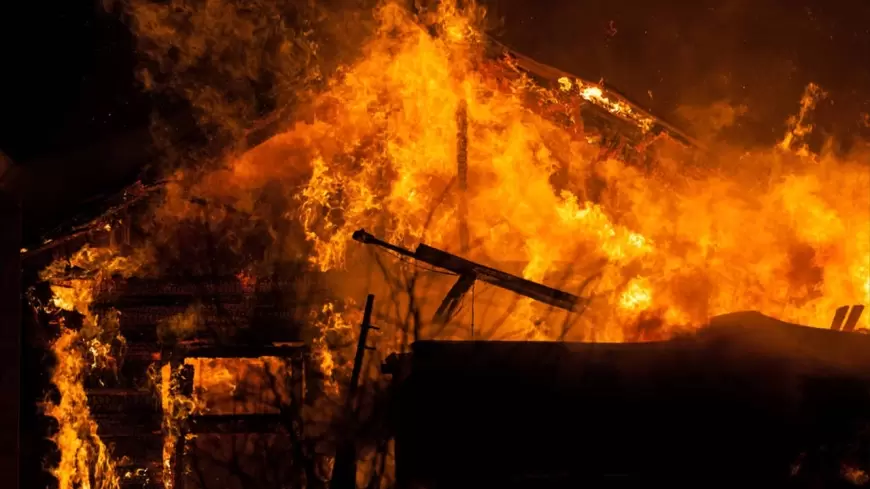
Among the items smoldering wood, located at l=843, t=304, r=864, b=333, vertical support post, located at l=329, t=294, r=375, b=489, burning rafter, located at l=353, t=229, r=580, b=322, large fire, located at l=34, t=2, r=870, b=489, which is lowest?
vertical support post, located at l=329, t=294, r=375, b=489

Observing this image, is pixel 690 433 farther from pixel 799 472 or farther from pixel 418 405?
pixel 418 405

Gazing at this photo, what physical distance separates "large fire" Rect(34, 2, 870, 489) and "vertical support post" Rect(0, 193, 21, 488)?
3.55 feet

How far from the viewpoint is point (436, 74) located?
36.0ft

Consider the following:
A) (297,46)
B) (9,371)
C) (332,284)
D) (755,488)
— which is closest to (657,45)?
(297,46)

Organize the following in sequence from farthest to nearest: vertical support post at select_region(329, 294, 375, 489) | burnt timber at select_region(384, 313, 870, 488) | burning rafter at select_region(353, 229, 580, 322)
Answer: vertical support post at select_region(329, 294, 375, 489)
burning rafter at select_region(353, 229, 580, 322)
burnt timber at select_region(384, 313, 870, 488)

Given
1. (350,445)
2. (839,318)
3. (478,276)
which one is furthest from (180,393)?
(839,318)

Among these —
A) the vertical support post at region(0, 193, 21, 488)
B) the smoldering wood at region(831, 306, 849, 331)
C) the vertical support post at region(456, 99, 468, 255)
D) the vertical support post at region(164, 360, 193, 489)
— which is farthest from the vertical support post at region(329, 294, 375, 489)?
the smoldering wood at region(831, 306, 849, 331)

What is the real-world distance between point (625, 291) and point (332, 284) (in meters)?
4.91

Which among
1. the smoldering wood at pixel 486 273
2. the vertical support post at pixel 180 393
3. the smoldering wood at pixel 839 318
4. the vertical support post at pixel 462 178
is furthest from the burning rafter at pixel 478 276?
the smoldering wood at pixel 839 318

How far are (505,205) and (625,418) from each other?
4598mm

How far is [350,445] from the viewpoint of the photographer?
390 inches

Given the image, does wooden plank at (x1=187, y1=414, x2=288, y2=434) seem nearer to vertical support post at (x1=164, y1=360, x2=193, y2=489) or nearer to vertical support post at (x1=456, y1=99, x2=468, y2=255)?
vertical support post at (x1=164, y1=360, x2=193, y2=489)

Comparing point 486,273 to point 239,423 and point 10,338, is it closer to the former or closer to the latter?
point 239,423

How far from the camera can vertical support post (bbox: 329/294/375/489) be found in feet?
30.0
